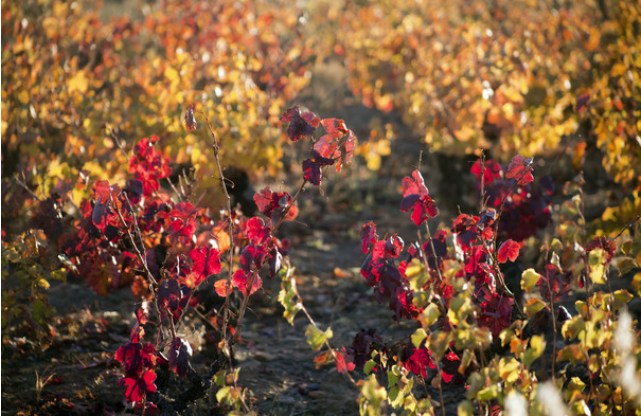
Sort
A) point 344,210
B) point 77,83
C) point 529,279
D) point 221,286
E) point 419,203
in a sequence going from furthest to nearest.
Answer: point 344,210 < point 77,83 < point 221,286 < point 419,203 < point 529,279

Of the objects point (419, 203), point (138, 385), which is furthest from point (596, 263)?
point (138, 385)

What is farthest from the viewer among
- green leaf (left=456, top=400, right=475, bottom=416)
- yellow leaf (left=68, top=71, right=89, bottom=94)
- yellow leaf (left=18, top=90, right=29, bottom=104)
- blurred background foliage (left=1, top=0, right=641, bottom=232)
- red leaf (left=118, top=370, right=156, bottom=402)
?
yellow leaf (left=68, top=71, right=89, bottom=94)

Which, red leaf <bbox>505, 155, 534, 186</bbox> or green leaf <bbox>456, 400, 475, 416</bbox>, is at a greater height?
red leaf <bbox>505, 155, 534, 186</bbox>

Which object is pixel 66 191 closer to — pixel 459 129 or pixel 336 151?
pixel 336 151

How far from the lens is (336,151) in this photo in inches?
90.5

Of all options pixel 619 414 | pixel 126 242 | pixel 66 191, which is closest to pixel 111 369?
pixel 126 242

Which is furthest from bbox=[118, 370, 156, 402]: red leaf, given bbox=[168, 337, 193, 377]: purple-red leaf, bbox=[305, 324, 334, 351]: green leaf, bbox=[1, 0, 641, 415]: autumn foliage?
bbox=[305, 324, 334, 351]: green leaf

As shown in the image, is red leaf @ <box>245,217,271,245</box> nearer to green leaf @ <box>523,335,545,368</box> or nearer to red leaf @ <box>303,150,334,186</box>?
red leaf @ <box>303,150,334,186</box>

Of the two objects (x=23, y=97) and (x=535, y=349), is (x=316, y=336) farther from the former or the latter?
(x=23, y=97)

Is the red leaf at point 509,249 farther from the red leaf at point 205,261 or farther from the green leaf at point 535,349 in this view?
the red leaf at point 205,261

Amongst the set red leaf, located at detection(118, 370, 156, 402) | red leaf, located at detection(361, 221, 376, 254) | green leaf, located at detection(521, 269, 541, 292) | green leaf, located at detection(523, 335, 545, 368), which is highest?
red leaf, located at detection(361, 221, 376, 254)

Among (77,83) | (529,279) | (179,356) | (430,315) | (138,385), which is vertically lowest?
(138,385)

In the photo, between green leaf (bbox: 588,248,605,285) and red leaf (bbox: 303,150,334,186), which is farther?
red leaf (bbox: 303,150,334,186)

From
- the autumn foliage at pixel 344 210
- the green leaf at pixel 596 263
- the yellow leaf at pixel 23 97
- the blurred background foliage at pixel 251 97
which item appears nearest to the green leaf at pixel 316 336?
the autumn foliage at pixel 344 210
